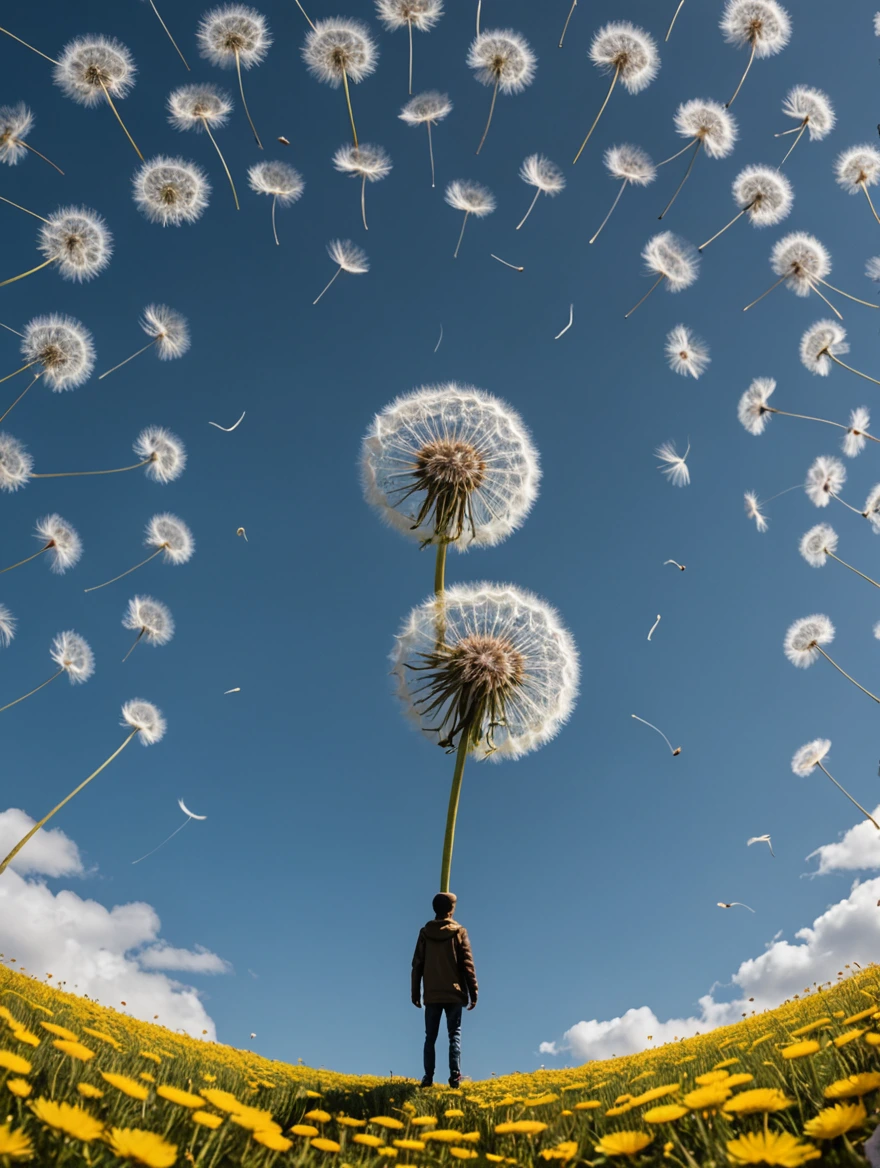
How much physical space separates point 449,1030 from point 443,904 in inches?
48.4

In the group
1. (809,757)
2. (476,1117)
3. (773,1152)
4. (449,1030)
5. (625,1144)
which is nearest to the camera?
(773,1152)

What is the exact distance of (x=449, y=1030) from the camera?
757 centimetres

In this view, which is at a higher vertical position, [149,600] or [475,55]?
[475,55]

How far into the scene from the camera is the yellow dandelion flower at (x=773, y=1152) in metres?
1.76

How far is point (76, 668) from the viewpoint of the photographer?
40.4ft

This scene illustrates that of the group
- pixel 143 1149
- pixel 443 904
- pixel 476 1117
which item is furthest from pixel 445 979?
pixel 143 1149

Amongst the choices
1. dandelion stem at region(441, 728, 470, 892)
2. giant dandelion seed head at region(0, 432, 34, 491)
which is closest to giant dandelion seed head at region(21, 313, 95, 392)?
giant dandelion seed head at region(0, 432, 34, 491)

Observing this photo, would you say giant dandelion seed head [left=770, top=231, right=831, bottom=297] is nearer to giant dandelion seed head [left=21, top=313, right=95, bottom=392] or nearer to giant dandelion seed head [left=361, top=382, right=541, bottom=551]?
giant dandelion seed head [left=361, top=382, right=541, bottom=551]

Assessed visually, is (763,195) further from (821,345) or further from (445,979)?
(445,979)

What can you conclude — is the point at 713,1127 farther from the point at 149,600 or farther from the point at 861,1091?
the point at 149,600

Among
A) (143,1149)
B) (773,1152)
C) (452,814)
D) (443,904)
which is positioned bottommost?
(773,1152)

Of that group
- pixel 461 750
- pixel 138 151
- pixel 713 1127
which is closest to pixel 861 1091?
pixel 713 1127

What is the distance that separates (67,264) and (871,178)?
10106 millimetres

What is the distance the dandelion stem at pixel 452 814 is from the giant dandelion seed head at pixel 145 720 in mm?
6017
